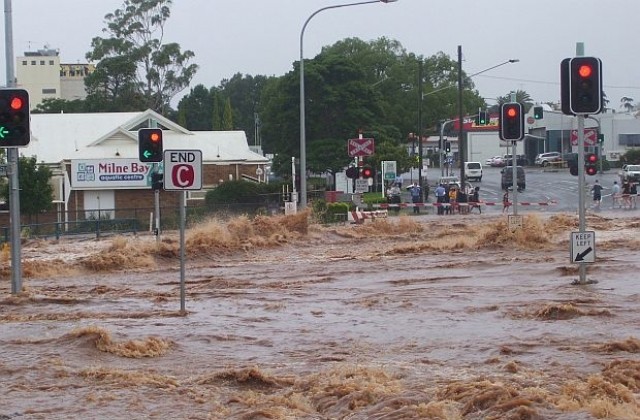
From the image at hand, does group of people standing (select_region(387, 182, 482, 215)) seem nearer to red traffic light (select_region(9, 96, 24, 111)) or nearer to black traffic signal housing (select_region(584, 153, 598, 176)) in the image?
black traffic signal housing (select_region(584, 153, 598, 176))

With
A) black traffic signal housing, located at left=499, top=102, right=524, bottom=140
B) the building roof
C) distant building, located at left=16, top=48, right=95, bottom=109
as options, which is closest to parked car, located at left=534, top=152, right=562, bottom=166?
the building roof

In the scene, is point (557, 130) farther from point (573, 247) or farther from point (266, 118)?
point (573, 247)

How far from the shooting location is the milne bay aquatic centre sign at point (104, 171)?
2146 inches

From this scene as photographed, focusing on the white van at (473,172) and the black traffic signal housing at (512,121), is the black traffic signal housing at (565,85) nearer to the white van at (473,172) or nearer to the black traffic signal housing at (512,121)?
the black traffic signal housing at (512,121)

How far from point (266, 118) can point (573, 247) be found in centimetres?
6144

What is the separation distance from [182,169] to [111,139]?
4303cm

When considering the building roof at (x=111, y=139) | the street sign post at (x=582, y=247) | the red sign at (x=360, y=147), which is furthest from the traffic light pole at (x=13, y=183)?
the building roof at (x=111, y=139)

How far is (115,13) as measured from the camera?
260 feet

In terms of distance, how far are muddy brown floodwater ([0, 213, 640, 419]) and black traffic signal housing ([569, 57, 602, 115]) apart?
10.4 feet

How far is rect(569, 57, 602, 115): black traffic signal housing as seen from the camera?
58.7 ft

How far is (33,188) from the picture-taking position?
51.0m

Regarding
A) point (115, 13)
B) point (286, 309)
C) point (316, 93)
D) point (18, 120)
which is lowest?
point (286, 309)

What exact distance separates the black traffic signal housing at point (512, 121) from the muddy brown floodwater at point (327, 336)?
122 inches

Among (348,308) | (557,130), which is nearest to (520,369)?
(348,308)
